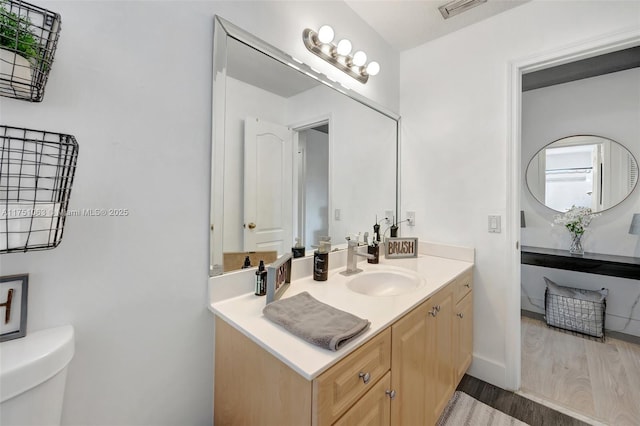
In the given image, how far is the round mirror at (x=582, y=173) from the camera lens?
239 centimetres

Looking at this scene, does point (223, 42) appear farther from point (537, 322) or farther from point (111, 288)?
point (537, 322)

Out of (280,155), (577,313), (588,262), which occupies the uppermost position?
(280,155)

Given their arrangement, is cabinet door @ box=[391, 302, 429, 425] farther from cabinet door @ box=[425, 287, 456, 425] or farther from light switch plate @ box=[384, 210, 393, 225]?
light switch plate @ box=[384, 210, 393, 225]

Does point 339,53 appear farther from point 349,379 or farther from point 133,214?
point 349,379

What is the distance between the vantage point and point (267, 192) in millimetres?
1314

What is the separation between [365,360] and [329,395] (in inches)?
6.8

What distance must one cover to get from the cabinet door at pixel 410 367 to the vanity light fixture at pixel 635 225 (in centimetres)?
239

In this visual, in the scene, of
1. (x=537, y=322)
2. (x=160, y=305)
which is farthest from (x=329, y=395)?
(x=537, y=322)

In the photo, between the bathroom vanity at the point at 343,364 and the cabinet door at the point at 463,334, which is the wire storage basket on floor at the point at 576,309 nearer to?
the cabinet door at the point at 463,334

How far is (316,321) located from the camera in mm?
875

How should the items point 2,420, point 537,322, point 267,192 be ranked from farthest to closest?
point 537,322 → point 267,192 → point 2,420

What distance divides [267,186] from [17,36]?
34.2 inches

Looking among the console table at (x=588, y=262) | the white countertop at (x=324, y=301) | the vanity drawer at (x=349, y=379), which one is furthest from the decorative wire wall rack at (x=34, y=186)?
the console table at (x=588, y=262)

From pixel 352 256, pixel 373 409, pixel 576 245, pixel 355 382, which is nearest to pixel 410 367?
pixel 373 409
